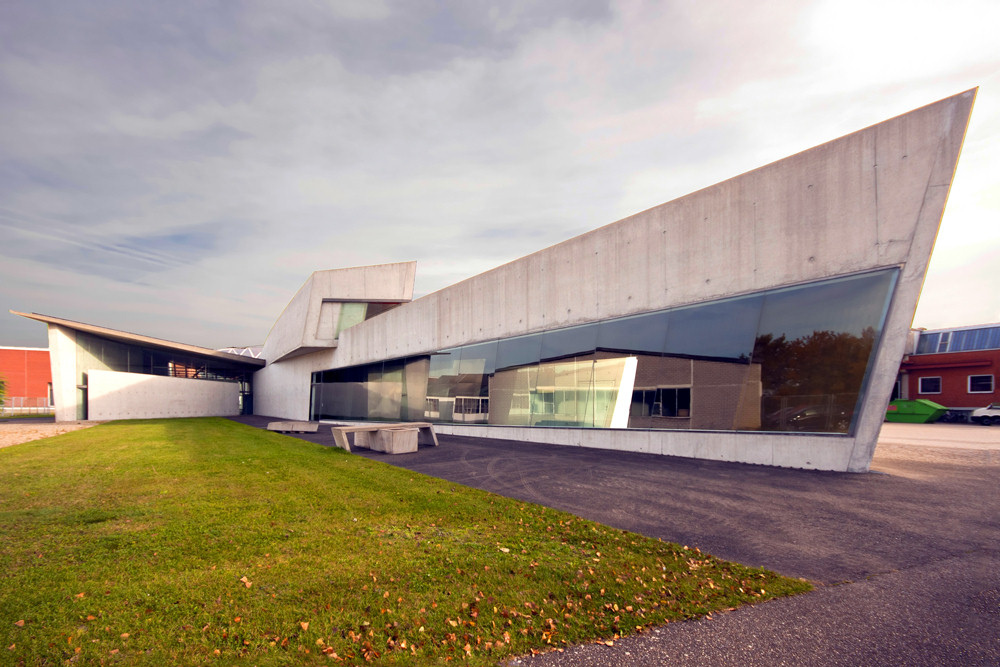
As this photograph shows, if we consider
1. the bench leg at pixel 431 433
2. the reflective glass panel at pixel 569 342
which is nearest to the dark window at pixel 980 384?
the reflective glass panel at pixel 569 342

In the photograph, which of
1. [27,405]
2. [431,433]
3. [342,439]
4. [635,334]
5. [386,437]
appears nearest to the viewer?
[635,334]

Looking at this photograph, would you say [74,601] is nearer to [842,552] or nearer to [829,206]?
[842,552]

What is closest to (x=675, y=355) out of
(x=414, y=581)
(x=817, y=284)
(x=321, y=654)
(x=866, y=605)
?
(x=817, y=284)

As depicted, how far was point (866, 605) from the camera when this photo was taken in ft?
12.0

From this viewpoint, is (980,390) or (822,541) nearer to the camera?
(822,541)

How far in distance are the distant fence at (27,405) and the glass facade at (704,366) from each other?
5598 centimetres

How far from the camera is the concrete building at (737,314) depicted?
28.6 ft

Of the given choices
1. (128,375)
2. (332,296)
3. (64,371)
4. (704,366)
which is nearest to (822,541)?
(704,366)

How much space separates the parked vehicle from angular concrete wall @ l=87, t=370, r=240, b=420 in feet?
172

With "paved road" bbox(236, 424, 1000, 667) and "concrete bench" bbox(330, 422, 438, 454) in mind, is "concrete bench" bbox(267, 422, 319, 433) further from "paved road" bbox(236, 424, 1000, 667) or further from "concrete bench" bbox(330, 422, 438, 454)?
"paved road" bbox(236, 424, 1000, 667)

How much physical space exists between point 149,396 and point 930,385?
181 feet

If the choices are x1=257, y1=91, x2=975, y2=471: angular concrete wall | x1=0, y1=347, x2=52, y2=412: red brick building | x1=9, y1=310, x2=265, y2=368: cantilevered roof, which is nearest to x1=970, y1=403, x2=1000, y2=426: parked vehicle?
x1=257, y1=91, x2=975, y2=471: angular concrete wall

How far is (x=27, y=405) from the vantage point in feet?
178

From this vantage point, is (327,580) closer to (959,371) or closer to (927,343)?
(959,371)
